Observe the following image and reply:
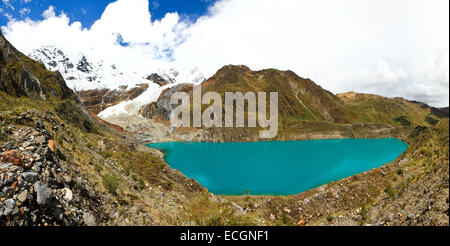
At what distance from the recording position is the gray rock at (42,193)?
5.50 m

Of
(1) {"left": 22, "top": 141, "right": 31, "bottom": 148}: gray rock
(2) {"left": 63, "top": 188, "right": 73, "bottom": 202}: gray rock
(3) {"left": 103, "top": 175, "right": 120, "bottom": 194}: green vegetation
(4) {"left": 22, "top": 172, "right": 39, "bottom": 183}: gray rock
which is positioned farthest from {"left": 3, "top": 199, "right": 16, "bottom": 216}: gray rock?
(3) {"left": 103, "top": 175, "right": 120, "bottom": 194}: green vegetation

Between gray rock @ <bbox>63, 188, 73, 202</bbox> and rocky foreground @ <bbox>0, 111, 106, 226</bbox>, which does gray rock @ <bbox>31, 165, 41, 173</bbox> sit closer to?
rocky foreground @ <bbox>0, 111, 106, 226</bbox>

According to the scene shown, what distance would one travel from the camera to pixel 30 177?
228 inches

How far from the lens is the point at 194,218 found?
463 inches

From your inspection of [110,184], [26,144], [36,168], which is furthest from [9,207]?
[110,184]

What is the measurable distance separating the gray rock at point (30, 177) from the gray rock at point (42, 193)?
0.86ft

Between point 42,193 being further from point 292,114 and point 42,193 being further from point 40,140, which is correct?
point 292,114

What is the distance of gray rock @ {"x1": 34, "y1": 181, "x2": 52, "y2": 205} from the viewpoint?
5.50m

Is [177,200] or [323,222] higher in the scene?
[177,200]

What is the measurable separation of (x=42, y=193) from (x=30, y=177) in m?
0.70
